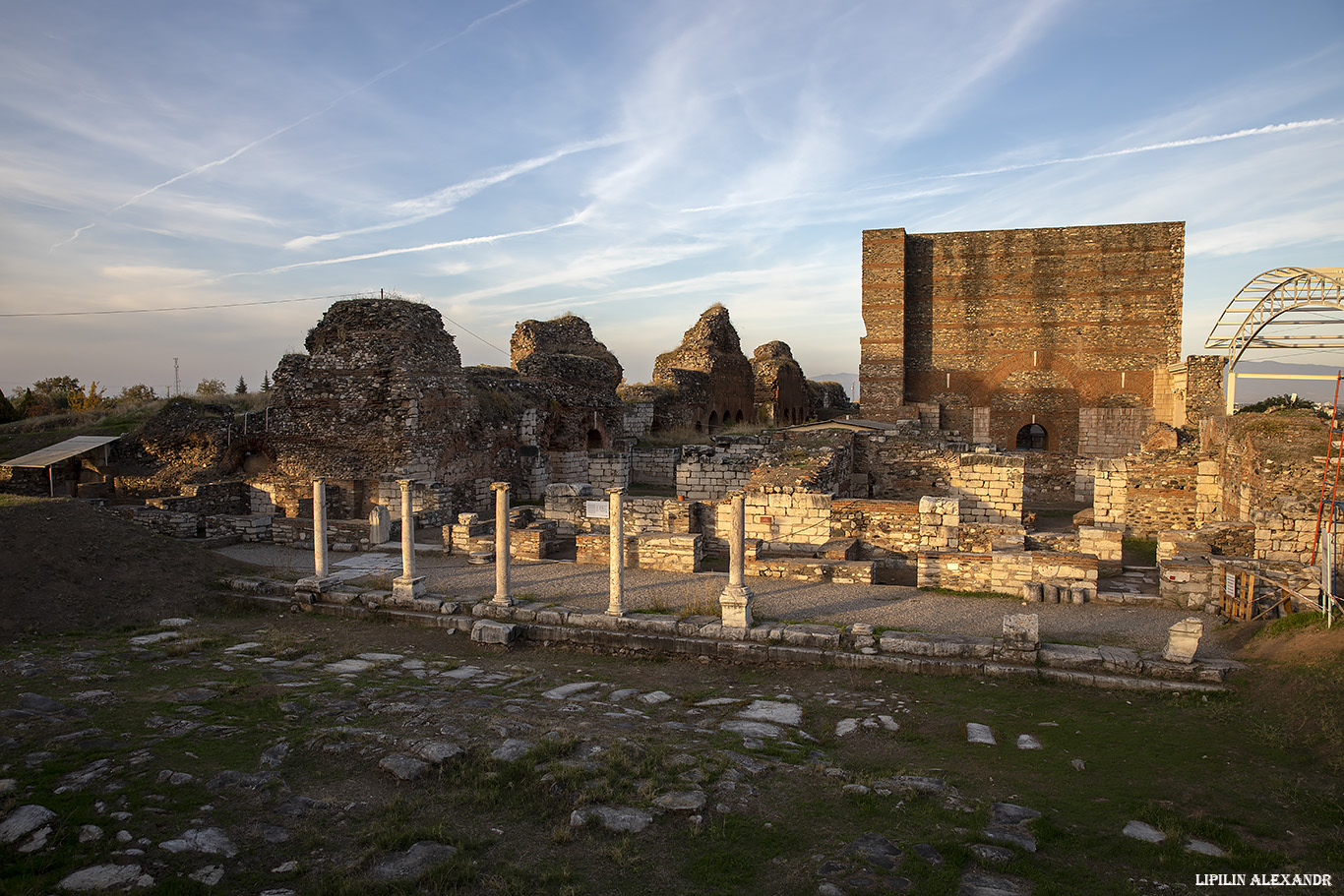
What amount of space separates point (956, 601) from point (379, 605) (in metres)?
8.38

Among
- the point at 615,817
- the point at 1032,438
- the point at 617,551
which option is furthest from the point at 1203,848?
the point at 1032,438

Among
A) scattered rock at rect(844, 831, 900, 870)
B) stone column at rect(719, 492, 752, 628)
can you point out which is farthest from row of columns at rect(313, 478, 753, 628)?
scattered rock at rect(844, 831, 900, 870)

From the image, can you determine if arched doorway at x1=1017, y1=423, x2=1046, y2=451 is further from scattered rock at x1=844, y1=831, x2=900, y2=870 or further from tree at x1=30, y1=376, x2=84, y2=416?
tree at x1=30, y1=376, x2=84, y2=416

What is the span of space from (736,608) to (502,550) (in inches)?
141

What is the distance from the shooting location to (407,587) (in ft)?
34.2

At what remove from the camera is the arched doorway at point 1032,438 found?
93.6 ft

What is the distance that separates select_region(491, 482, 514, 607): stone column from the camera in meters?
9.94

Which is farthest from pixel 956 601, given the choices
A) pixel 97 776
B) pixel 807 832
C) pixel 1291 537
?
pixel 97 776

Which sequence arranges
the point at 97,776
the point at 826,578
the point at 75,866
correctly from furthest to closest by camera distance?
the point at 826,578 < the point at 97,776 < the point at 75,866

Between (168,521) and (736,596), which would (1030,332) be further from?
(168,521)

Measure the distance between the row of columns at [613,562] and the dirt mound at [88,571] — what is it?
6.92ft

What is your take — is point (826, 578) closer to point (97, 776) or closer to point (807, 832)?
point (807, 832)

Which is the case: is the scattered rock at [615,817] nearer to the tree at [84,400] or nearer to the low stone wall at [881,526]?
the low stone wall at [881,526]

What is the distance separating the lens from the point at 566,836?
175 inches
